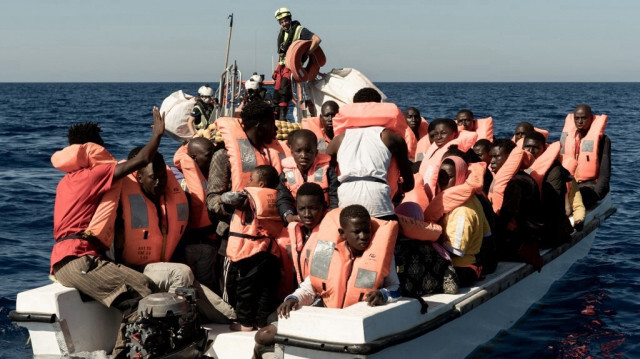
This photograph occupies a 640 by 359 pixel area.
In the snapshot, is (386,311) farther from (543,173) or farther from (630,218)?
(630,218)

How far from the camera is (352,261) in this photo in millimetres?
5508

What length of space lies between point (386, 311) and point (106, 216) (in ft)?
7.33

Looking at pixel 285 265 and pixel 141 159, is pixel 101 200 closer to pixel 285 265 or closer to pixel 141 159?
pixel 141 159

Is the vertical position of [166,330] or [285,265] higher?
[285,265]

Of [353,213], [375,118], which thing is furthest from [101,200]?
[375,118]

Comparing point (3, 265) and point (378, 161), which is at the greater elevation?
point (378, 161)

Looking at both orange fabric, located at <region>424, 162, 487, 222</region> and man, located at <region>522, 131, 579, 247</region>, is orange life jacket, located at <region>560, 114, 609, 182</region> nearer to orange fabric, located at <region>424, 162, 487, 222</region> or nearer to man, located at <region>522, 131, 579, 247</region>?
man, located at <region>522, 131, 579, 247</region>

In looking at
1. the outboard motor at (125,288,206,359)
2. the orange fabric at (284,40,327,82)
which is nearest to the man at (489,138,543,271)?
the orange fabric at (284,40,327,82)

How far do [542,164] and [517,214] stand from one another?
0.92m

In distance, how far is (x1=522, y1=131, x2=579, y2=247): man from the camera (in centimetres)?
849

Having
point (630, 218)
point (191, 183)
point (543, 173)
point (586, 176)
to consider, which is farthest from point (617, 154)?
point (191, 183)

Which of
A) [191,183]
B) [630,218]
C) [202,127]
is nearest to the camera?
[191,183]

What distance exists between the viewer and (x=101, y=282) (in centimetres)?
579

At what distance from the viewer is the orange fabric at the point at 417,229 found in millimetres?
6211
